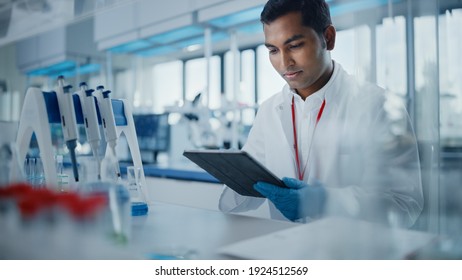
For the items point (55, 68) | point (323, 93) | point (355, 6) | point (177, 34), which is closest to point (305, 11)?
point (323, 93)

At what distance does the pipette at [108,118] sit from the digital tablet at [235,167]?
0.75ft

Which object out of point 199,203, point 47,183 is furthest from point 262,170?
point 199,203

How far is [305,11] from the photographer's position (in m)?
1.46

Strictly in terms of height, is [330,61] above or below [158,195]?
above

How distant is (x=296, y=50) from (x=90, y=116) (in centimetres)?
81

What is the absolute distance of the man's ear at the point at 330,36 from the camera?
1.52 meters

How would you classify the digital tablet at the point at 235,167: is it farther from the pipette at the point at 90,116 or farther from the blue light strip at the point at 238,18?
the blue light strip at the point at 238,18

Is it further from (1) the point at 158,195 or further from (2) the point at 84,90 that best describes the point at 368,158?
(1) the point at 158,195

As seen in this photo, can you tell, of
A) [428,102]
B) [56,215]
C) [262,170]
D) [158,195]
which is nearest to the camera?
[56,215]

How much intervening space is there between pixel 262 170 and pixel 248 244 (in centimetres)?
26

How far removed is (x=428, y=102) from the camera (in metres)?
2.04

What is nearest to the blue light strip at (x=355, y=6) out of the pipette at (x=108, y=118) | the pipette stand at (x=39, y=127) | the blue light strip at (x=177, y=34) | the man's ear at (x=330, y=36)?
the man's ear at (x=330, y=36)

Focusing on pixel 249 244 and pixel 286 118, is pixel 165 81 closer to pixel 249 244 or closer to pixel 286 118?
pixel 286 118

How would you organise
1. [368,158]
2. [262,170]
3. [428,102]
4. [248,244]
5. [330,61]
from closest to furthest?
1. [248,244]
2. [262,170]
3. [368,158]
4. [330,61]
5. [428,102]
